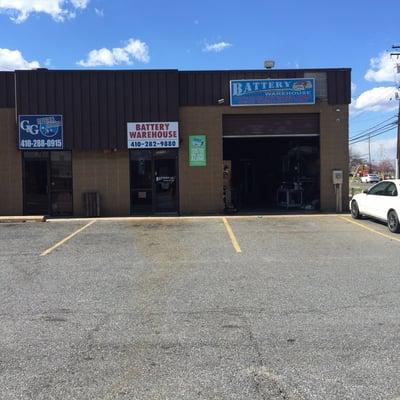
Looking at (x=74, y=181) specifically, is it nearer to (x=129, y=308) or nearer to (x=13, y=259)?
(x=13, y=259)

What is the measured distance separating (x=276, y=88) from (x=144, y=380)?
55.1 ft

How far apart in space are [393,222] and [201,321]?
9.96 meters

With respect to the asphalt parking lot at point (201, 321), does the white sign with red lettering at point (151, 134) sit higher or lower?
higher

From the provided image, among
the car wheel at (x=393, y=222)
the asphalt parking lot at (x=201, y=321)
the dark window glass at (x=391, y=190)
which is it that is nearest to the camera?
the asphalt parking lot at (x=201, y=321)

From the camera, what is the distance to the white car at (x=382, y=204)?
14.8 m

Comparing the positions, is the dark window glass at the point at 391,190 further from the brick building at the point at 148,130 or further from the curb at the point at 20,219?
the curb at the point at 20,219

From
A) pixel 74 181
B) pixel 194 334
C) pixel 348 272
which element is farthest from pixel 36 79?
pixel 194 334

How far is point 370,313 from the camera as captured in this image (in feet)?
21.9

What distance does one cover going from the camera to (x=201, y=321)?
6.37 meters

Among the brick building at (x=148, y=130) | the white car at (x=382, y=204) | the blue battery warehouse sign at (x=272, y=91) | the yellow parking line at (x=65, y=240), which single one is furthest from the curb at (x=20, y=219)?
the white car at (x=382, y=204)

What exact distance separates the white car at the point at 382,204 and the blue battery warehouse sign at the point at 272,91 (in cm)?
454

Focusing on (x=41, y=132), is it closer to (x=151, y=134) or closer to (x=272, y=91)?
(x=151, y=134)

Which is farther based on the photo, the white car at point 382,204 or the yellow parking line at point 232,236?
the white car at point 382,204

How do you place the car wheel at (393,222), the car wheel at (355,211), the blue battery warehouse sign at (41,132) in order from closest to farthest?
the car wheel at (393,222), the car wheel at (355,211), the blue battery warehouse sign at (41,132)
